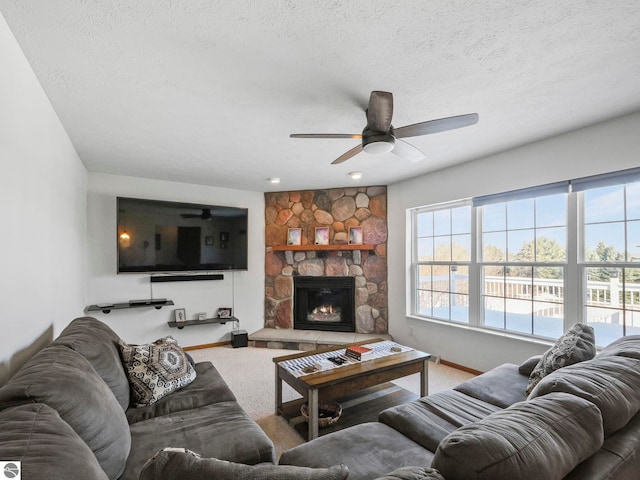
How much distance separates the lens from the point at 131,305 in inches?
155

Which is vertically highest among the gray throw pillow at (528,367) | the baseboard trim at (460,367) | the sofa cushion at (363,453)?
the gray throw pillow at (528,367)

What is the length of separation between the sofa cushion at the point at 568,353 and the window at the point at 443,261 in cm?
175

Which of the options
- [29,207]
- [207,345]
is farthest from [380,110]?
[207,345]

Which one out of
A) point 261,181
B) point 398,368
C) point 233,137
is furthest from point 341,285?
point 233,137

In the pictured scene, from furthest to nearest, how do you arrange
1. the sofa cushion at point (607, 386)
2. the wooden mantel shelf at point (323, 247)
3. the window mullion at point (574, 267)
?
the wooden mantel shelf at point (323, 247) < the window mullion at point (574, 267) < the sofa cushion at point (607, 386)

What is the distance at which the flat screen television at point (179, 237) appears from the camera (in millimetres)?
3896

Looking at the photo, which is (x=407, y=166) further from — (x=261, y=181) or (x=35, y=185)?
(x=35, y=185)

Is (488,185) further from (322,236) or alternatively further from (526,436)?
(526,436)

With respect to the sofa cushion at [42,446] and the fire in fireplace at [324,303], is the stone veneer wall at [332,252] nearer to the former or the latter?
the fire in fireplace at [324,303]

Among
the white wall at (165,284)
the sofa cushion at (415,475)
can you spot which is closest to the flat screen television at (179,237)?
the white wall at (165,284)

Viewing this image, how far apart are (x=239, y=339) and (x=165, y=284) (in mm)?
1309

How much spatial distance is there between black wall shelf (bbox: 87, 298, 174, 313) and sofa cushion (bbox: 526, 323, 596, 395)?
13.4 ft

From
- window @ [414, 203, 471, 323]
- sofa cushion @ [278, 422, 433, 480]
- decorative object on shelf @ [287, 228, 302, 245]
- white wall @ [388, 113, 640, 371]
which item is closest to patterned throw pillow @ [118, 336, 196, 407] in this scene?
sofa cushion @ [278, 422, 433, 480]

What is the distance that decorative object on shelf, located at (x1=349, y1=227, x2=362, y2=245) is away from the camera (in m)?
4.63
